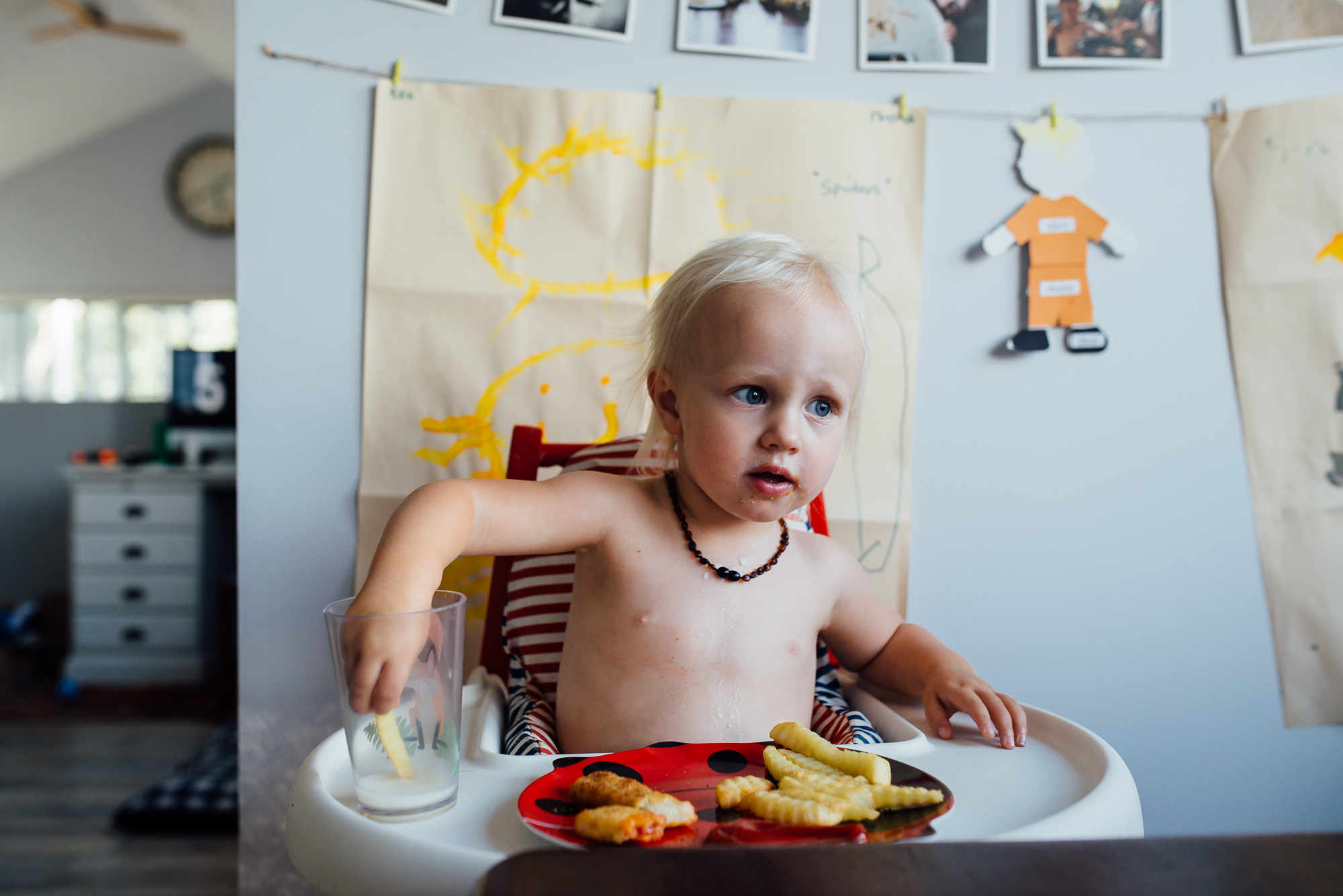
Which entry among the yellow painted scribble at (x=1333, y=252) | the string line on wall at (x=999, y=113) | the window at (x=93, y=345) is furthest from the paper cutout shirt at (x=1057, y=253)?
the window at (x=93, y=345)

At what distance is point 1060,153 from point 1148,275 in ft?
0.62

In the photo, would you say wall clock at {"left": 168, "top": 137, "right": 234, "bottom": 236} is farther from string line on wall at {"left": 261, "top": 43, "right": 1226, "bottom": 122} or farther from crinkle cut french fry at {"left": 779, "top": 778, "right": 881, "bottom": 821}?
crinkle cut french fry at {"left": 779, "top": 778, "right": 881, "bottom": 821}

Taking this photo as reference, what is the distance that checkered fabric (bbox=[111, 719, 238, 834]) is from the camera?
1.64 meters

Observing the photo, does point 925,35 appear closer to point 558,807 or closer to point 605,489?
point 605,489

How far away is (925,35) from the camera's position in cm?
102

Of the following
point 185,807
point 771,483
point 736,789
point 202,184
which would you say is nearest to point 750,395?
point 771,483

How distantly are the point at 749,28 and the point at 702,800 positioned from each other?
0.87 m

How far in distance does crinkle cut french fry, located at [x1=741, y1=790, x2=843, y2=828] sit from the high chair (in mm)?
321

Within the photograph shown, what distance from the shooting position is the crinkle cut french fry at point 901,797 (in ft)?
1.61

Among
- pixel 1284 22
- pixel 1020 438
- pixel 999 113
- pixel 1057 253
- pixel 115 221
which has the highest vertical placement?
pixel 115 221

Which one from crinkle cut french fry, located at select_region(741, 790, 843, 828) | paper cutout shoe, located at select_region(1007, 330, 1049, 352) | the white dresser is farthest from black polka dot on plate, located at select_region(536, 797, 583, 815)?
the white dresser

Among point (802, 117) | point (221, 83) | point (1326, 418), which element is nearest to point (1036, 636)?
point (1326, 418)

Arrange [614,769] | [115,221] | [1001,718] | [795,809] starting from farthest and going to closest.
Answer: [115,221], [1001,718], [614,769], [795,809]

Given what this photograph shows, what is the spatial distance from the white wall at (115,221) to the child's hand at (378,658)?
367 cm
